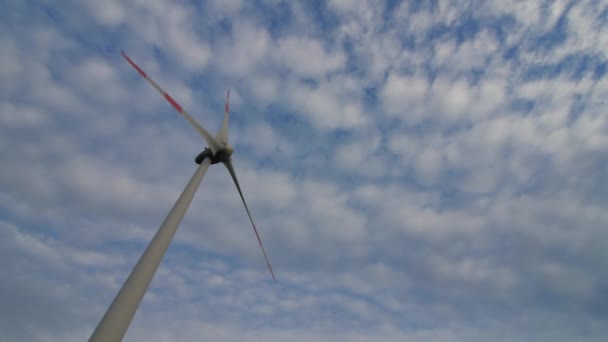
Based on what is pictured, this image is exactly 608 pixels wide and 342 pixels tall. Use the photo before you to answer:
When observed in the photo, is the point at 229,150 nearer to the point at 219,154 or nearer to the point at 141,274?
the point at 219,154

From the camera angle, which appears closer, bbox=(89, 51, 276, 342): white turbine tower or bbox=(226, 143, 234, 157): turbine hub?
bbox=(89, 51, 276, 342): white turbine tower

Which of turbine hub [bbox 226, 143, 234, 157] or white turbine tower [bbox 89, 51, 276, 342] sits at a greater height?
turbine hub [bbox 226, 143, 234, 157]

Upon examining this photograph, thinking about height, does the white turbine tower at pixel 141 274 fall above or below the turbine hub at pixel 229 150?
below

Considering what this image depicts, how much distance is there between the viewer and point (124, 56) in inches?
1252

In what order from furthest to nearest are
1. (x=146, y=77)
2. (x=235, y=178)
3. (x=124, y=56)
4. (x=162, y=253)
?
1. (x=235, y=178)
2. (x=146, y=77)
3. (x=124, y=56)
4. (x=162, y=253)

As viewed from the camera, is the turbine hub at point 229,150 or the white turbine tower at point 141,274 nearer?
the white turbine tower at point 141,274

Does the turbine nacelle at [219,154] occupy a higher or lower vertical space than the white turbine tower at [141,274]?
higher

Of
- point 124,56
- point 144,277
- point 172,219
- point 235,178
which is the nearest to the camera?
point 144,277

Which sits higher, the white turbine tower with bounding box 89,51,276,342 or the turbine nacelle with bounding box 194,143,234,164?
the turbine nacelle with bounding box 194,143,234,164

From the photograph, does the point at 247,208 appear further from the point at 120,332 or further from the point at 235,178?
the point at 120,332

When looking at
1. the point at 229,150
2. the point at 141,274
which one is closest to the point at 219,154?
the point at 229,150

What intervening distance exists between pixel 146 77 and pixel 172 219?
15705 mm

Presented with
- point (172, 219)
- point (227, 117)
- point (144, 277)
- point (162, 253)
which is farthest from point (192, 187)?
point (227, 117)

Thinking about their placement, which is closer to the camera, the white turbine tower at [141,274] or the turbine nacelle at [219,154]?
the white turbine tower at [141,274]
